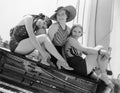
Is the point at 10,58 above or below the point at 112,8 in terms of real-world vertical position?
below

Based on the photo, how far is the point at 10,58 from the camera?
149 centimetres

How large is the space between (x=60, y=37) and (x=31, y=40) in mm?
256

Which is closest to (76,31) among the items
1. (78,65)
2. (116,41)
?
(78,65)

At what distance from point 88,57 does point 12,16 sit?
0.94 meters

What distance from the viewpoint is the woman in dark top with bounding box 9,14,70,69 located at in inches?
59.4

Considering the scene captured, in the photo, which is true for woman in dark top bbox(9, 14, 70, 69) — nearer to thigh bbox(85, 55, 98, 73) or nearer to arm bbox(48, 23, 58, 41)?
arm bbox(48, 23, 58, 41)

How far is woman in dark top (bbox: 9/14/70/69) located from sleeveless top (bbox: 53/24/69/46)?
0.11m

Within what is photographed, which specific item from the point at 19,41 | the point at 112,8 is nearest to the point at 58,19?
the point at 19,41

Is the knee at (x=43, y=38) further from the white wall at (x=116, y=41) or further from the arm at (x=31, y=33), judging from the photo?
the white wall at (x=116, y=41)

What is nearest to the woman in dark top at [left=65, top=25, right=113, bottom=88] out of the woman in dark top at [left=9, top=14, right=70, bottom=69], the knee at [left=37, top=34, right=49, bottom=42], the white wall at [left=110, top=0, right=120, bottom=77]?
the woman in dark top at [left=9, top=14, right=70, bottom=69]

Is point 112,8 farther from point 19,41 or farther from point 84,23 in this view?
point 19,41

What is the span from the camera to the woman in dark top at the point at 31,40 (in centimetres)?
151

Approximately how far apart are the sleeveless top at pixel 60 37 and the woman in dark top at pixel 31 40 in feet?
0.35

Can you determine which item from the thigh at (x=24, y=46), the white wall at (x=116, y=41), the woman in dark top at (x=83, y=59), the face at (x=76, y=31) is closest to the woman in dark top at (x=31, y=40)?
the thigh at (x=24, y=46)
